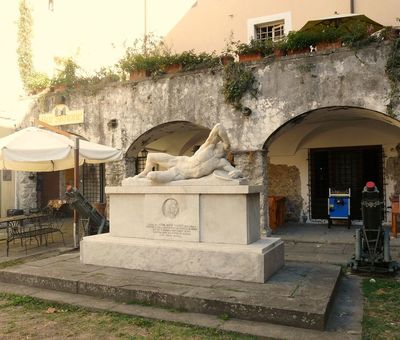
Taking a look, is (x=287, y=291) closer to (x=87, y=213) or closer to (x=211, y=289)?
(x=211, y=289)

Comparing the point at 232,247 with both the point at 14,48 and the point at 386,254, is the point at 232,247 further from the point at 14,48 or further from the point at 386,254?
the point at 14,48

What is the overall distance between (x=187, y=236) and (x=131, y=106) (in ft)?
21.1

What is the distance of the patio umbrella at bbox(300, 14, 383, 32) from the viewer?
28.4ft

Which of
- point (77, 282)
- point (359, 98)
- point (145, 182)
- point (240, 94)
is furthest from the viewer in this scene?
point (240, 94)

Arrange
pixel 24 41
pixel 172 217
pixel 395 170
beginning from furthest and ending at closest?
pixel 24 41, pixel 395 170, pixel 172 217

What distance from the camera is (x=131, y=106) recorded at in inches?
421

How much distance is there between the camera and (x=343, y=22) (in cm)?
882

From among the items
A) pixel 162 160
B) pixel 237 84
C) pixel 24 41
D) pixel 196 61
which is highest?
pixel 24 41

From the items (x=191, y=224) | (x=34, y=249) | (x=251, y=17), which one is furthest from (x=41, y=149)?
(x=251, y=17)

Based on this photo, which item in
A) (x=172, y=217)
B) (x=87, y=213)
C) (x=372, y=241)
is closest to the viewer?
(x=172, y=217)

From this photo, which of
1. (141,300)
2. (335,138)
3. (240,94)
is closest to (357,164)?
(335,138)

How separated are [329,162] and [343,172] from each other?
0.50 metres

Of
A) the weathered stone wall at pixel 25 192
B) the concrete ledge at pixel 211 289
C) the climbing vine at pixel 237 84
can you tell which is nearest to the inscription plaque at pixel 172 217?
the concrete ledge at pixel 211 289

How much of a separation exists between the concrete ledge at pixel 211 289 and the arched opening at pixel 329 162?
6.46m
